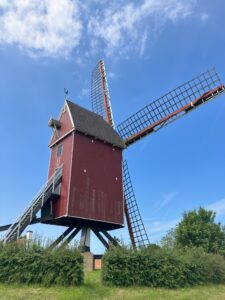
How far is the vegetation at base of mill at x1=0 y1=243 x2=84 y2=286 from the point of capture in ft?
41.0

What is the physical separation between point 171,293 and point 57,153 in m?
12.6

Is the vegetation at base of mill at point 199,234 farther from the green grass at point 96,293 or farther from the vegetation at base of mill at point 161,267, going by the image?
the green grass at point 96,293

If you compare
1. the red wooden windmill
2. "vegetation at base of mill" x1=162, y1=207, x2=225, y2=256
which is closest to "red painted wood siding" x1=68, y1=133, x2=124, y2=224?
the red wooden windmill

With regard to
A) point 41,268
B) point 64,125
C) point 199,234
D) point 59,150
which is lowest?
point 41,268

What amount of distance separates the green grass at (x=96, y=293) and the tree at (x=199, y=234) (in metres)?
17.8

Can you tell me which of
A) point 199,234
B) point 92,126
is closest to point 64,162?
point 92,126

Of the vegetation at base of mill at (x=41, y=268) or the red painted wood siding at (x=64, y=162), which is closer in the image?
the vegetation at base of mill at (x=41, y=268)

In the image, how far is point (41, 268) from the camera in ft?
41.4

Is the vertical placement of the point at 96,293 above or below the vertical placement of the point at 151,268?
below

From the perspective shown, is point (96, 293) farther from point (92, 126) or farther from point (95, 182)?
point (92, 126)

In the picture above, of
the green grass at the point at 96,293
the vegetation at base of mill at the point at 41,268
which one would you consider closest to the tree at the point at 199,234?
the green grass at the point at 96,293

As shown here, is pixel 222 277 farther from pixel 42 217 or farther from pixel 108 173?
pixel 42 217

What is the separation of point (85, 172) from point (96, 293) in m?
9.51

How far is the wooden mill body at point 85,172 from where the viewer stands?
1986 cm
